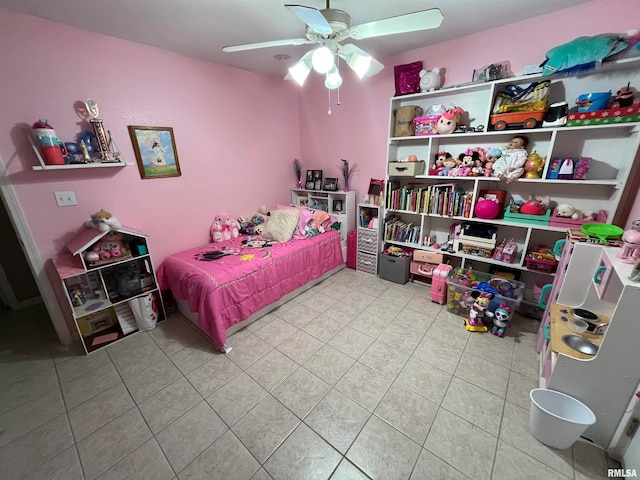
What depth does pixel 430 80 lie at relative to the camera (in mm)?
2471

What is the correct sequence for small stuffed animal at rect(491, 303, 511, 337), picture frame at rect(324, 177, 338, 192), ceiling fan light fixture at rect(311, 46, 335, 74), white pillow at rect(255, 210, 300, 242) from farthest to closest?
picture frame at rect(324, 177, 338, 192) → white pillow at rect(255, 210, 300, 242) → small stuffed animal at rect(491, 303, 511, 337) → ceiling fan light fixture at rect(311, 46, 335, 74)

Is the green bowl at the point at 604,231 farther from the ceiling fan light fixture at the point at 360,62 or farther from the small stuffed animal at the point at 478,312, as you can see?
the ceiling fan light fixture at the point at 360,62

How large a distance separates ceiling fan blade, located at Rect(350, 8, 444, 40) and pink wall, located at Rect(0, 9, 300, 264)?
198 centimetres

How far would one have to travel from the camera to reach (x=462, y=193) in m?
2.58

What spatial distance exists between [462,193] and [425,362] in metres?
1.67

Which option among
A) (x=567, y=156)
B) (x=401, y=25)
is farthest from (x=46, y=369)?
(x=567, y=156)

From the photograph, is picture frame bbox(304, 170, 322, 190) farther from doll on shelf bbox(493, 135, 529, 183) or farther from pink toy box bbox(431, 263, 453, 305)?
doll on shelf bbox(493, 135, 529, 183)

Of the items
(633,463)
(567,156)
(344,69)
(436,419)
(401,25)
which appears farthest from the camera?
(344,69)

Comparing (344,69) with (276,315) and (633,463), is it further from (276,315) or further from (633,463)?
(633,463)

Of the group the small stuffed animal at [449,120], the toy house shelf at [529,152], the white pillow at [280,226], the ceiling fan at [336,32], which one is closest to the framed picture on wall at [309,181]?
the white pillow at [280,226]

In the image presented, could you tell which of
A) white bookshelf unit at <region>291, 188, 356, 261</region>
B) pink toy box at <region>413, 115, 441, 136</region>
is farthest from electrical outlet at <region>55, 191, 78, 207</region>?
pink toy box at <region>413, 115, 441, 136</region>

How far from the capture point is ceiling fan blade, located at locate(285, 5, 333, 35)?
41.0 inches

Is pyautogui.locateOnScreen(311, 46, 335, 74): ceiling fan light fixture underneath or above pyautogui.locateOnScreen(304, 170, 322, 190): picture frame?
above

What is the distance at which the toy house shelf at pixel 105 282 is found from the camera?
6.62ft
